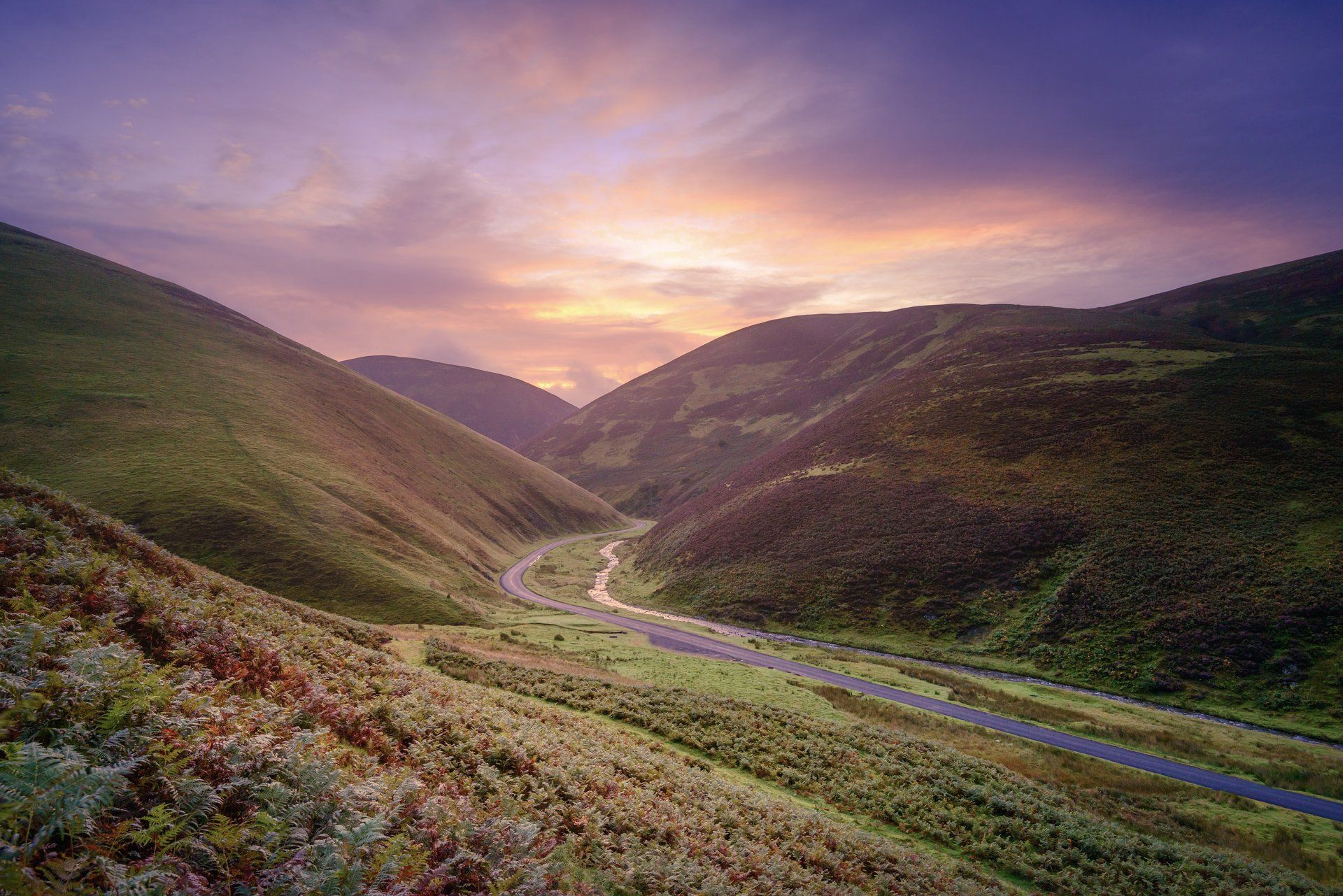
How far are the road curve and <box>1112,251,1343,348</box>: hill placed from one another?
116m

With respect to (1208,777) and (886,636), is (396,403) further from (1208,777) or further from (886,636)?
(1208,777)

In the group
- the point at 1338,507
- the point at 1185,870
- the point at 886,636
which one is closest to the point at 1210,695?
the point at 886,636

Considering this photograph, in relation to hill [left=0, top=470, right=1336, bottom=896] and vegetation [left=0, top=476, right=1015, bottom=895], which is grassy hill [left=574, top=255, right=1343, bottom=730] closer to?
hill [left=0, top=470, right=1336, bottom=896]

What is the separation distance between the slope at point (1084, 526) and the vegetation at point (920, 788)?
94.3 feet

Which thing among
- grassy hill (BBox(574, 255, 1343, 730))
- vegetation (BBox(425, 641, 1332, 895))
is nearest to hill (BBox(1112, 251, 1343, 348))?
grassy hill (BBox(574, 255, 1343, 730))

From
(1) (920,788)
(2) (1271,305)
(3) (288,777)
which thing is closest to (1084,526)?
(1) (920,788)

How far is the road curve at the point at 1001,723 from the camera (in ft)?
77.3

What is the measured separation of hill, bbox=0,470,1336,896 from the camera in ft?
16.6

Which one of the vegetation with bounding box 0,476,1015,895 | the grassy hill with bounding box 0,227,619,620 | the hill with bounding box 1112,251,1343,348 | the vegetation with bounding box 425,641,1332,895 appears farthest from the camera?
the hill with bounding box 1112,251,1343,348

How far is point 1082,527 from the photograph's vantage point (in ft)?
175

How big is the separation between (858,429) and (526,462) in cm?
10030

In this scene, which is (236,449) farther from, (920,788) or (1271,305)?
(1271,305)

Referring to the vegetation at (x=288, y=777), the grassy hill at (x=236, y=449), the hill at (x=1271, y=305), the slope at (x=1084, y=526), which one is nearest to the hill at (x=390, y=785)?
the vegetation at (x=288, y=777)

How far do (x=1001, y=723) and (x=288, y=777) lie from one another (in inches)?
1404
